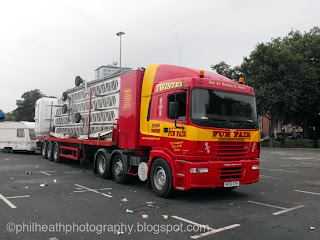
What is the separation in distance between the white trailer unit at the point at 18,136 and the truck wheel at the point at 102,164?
13.8 meters

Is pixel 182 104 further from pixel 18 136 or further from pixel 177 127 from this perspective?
pixel 18 136

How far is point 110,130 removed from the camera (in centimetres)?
993

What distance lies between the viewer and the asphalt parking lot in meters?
4.71

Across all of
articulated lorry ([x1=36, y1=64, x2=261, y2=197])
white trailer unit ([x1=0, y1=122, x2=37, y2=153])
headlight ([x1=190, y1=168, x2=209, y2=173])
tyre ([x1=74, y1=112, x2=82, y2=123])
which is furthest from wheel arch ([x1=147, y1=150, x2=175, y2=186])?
white trailer unit ([x1=0, y1=122, x2=37, y2=153])

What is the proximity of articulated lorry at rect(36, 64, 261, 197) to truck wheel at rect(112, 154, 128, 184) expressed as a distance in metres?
0.03

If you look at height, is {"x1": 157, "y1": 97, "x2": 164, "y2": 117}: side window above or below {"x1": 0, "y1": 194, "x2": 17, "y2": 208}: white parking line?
above

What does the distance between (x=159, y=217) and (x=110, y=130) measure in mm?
4912

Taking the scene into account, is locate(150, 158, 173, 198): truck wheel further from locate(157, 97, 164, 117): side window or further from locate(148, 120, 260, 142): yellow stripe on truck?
locate(157, 97, 164, 117): side window

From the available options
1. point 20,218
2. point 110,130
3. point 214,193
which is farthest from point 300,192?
point 20,218

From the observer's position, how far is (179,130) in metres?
6.95

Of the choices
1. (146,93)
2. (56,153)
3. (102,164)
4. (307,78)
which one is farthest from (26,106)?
(146,93)

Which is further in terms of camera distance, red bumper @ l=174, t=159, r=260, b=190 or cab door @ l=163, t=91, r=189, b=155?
cab door @ l=163, t=91, r=189, b=155

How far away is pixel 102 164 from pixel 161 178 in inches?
148

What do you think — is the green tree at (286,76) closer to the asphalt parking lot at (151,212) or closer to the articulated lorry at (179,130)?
the asphalt parking lot at (151,212)
